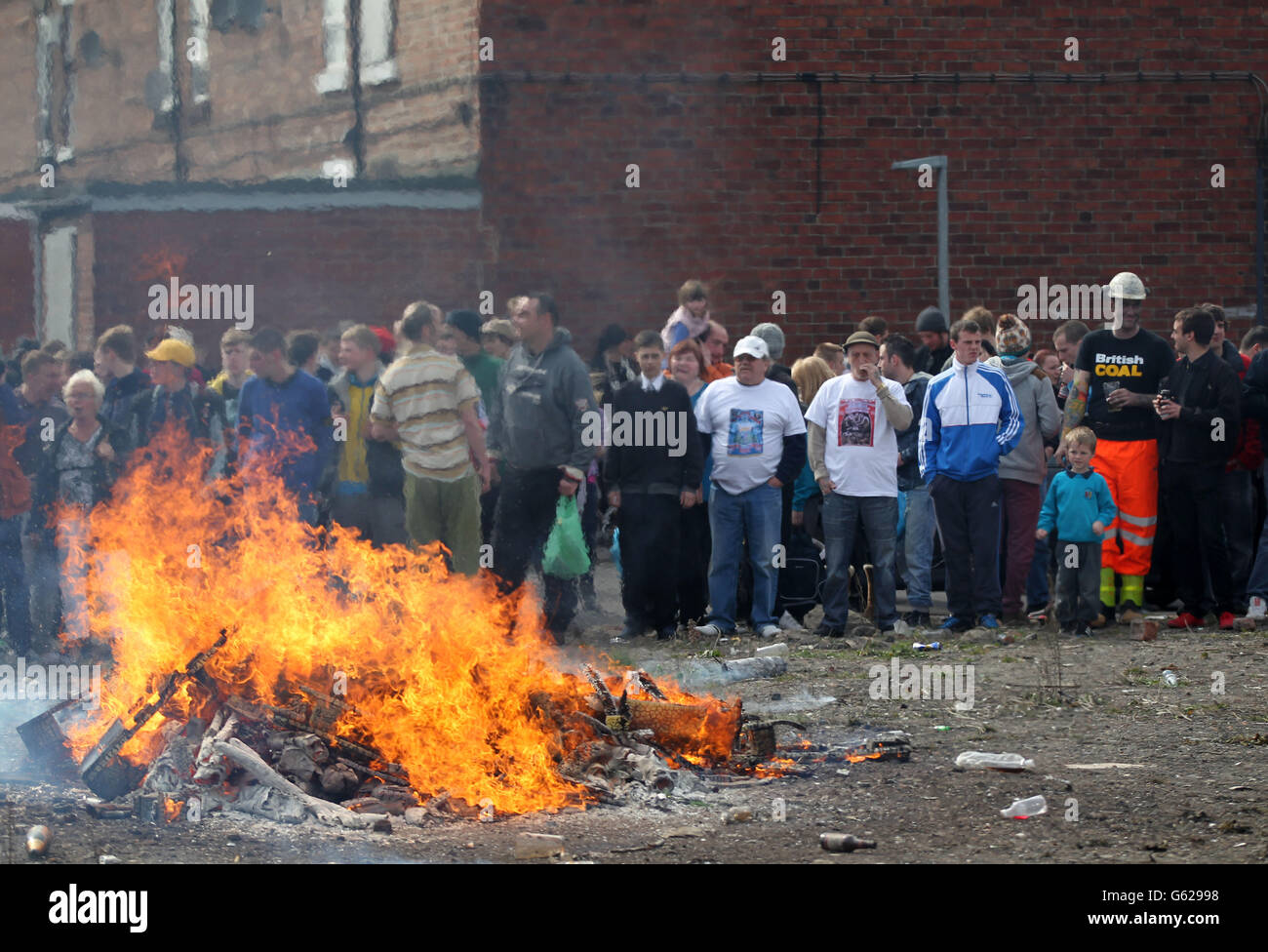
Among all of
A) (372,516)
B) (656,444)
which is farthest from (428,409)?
(656,444)

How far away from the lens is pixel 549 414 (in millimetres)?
10852

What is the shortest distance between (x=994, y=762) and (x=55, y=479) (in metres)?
6.88

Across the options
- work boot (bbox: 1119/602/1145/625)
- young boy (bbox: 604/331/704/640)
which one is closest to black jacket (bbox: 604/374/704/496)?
young boy (bbox: 604/331/704/640)

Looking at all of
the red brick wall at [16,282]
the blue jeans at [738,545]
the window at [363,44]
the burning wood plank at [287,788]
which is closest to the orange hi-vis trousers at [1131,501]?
the blue jeans at [738,545]

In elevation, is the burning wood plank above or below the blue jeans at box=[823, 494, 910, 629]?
below

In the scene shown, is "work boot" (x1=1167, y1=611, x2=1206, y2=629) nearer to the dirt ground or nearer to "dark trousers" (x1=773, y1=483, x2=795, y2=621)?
the dirt ground

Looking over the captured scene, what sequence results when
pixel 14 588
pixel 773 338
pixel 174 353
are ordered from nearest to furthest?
pixel 14 588 < pixel 174 353 < pixel 773 338

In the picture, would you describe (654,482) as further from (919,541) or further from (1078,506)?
(1078,506)

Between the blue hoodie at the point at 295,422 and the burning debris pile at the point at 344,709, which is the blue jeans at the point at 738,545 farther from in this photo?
the burning debris pile at the point at 344,709

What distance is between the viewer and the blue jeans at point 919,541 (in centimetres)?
1162

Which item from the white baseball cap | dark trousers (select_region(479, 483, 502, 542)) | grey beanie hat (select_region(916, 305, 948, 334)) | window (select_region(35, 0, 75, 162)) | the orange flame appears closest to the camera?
the orange flame

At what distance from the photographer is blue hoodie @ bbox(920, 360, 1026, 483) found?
1113cm

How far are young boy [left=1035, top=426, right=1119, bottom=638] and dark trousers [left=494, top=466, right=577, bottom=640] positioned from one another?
3.51 m

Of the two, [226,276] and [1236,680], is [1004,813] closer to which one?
[1236,680]
